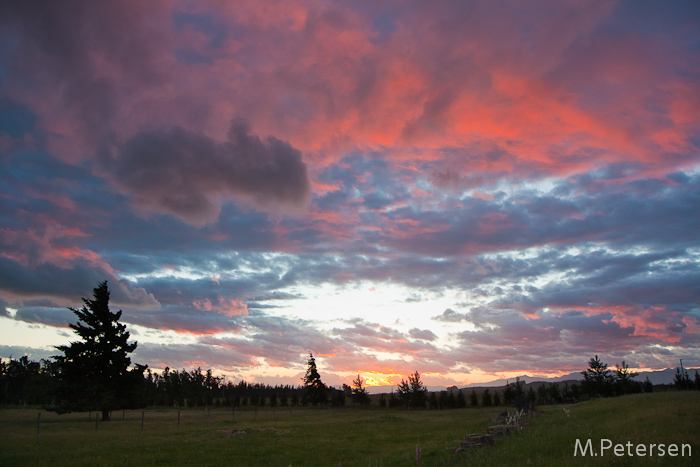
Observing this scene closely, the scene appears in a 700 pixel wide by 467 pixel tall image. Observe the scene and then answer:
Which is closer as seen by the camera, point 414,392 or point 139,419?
point 139,419

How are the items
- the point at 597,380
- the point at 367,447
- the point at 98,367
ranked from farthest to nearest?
the point at 597,380, the point at 98,367, the point at 367,447

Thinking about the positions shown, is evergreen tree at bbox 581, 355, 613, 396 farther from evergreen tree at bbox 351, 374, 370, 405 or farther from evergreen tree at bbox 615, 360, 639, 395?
evergreen tree at bbox 351, 374, 370, 405

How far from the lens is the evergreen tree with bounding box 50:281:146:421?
52094 millimetres

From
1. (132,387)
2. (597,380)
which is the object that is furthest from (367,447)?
(597,380)

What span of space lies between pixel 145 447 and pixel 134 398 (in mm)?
33187

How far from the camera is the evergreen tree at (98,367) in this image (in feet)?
171

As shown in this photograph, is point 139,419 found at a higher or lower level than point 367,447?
lower

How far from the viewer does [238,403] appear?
117000 millimetres

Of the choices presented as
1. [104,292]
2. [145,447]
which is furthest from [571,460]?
[104,292]

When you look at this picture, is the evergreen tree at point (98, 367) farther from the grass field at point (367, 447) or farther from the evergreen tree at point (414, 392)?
the evergreen tree at point (414, 392)

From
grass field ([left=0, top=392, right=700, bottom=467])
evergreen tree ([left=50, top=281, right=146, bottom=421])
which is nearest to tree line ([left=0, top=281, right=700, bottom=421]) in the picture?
evergreen tree ([left=50, top=281, right=146, bottom=421])

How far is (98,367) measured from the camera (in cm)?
Result: 5525

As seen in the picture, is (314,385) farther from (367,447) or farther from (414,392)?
(367,447)

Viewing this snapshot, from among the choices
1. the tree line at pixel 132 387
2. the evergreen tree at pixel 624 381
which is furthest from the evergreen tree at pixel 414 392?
the evergreen tree at pixel 624 381
